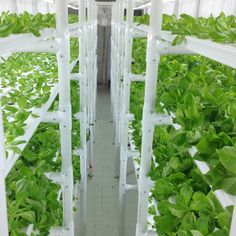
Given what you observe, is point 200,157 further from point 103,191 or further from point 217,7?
point 103,191

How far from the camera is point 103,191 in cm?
459

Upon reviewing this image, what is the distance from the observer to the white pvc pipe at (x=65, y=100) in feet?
6.05

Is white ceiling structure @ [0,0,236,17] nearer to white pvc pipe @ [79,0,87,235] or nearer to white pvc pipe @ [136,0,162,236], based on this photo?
white pvc pipe @ [79,0,87,235]

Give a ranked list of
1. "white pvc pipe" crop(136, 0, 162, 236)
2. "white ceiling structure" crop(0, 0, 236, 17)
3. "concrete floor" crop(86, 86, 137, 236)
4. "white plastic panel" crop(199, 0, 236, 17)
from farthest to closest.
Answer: "concrete floor" crop(86, 86, 137, 236) → "white ceiling structure" crop(0, 0, 236, 17) → "white plastic panel" crop(199, 0, 236, 17) → "white pvc pipe" crop(136, 0, 162, 236)

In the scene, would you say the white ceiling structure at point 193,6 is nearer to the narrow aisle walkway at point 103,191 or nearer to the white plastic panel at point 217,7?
the white plastic panel at point 217,7

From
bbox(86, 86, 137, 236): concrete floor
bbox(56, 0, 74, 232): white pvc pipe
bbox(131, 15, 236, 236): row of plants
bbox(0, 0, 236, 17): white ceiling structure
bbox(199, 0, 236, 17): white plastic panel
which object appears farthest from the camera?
bbox(86, 86, 137, 236): concrete floor

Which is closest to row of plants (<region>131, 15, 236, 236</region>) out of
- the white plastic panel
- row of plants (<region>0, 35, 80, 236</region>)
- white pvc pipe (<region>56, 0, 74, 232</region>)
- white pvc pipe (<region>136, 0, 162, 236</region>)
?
white pvc pipe (<region>136, 0, 162, 236</region>)

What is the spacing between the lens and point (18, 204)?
1.10 m

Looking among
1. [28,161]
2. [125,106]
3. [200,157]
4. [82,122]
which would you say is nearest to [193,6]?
[125,106]

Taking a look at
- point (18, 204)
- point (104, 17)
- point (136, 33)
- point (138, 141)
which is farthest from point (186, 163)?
point (104, 17)

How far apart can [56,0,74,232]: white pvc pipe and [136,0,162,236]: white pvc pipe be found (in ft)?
1.48

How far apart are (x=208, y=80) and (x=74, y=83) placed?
2.43m

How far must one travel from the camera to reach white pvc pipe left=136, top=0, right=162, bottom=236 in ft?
5.66

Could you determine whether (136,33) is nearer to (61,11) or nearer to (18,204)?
(61,11)
